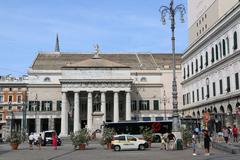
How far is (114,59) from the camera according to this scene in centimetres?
11375

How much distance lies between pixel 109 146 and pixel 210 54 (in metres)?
27.8

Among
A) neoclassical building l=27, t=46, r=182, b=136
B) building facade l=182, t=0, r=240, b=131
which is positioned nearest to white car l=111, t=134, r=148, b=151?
building facade l=182, t=0, r=240, b=131

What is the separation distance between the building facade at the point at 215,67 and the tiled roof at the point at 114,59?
3376 cm

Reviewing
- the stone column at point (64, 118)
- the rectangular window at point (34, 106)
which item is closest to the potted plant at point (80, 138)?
the stone column at point (64, 118)

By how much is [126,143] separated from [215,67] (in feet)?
87.3

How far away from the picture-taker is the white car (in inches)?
1347

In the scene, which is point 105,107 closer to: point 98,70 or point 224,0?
point 98,70

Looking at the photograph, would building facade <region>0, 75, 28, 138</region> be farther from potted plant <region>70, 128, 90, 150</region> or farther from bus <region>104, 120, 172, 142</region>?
potted plant <region>70, 128, 90, 150</region>

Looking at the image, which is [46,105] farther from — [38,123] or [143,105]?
[143,105]

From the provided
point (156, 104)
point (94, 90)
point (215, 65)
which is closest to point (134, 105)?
point (156, 104)

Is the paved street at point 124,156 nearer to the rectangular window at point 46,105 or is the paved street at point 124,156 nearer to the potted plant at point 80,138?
the potted plant at point 80,138

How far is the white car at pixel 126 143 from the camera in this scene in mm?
34219

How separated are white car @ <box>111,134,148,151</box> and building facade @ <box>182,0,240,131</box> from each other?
40.4ft

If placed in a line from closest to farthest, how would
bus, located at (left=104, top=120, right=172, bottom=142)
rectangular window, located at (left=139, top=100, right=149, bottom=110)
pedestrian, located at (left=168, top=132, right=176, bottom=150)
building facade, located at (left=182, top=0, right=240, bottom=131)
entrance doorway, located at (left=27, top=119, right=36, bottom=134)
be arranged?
pedestrian, located at (left=168, top=132, right=176, bottom=150), building facade, located at (left=182, top=0, right=240, bottom=131), bus, located at (left=104, top=120, right=172, bottom=142), rectangular window, located at (left=139, top=100, right=149, bottom=110), entrance doorway, located at (left=27, top=119, right=36, bottom=134)
